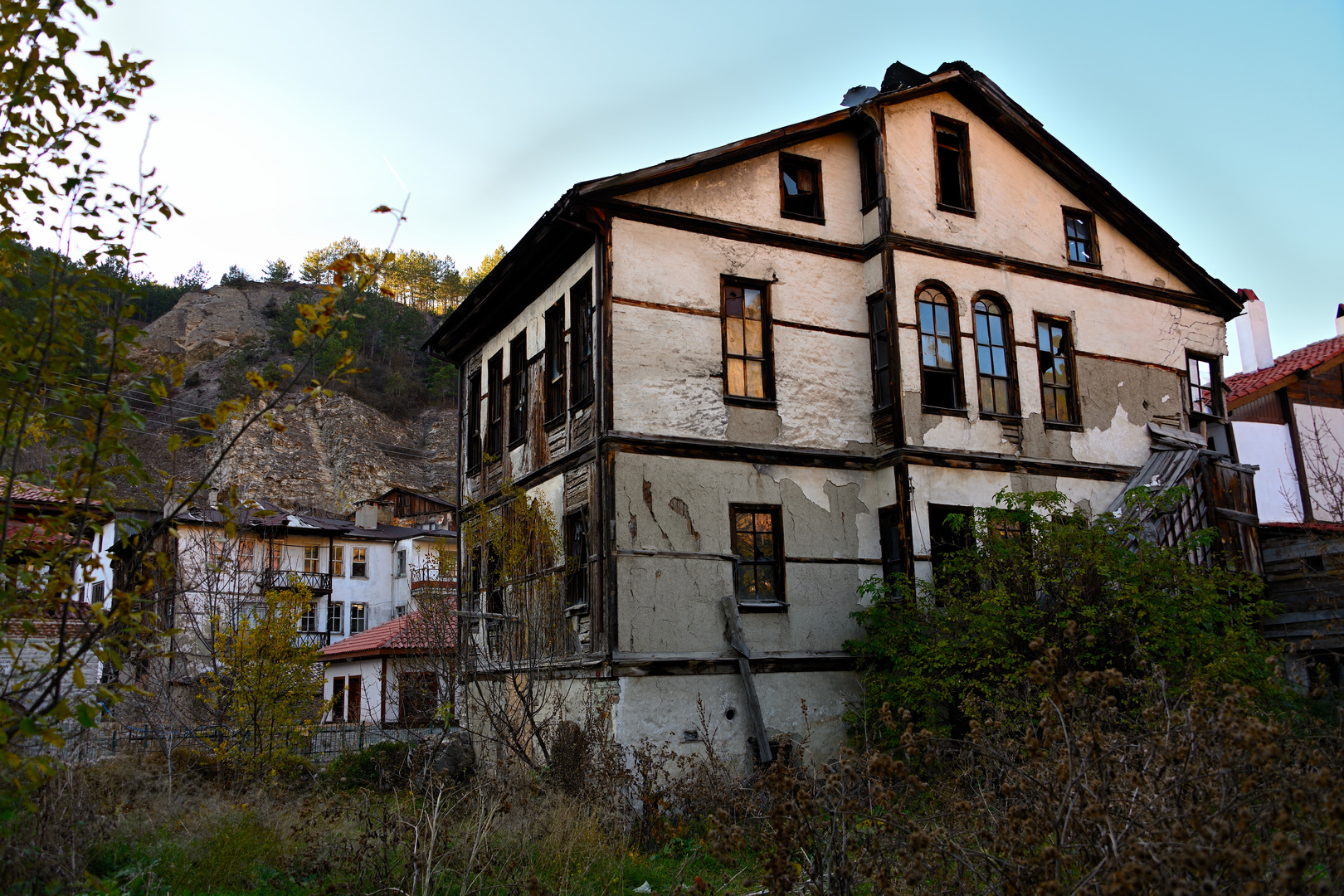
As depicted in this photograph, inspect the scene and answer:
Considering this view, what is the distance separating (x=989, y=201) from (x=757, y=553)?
697cm

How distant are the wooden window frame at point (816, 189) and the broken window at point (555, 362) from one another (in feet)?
11.9

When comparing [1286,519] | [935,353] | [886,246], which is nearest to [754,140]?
[886,246]

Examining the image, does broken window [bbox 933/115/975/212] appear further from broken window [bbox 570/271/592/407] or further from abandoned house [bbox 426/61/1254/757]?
broken window [bbox 570/271/592/407]

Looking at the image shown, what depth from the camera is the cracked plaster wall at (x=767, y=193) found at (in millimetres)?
13703

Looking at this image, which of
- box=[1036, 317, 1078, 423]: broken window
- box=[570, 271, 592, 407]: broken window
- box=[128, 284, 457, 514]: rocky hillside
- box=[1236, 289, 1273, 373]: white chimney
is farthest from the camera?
box=[128, 284, 457, 514]: rocky hillside

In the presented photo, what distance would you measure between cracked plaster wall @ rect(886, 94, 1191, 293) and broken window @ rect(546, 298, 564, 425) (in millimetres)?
5230

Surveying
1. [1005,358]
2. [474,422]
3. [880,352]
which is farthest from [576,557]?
[1005,358]

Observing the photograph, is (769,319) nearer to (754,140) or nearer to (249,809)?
(754,140)

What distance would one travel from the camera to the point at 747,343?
1386 centimetres

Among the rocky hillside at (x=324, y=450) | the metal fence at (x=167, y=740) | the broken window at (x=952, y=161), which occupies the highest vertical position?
the rocky hillside at (x=324, y=450)

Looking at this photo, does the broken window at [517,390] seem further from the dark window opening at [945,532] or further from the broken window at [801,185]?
the dark window opening at [945,532]

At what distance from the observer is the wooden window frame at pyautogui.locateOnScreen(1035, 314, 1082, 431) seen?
15133 millimetres

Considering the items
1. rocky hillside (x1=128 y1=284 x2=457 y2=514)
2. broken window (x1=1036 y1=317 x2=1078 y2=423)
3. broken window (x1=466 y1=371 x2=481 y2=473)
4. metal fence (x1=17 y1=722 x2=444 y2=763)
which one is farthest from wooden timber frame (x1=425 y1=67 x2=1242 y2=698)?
rocky hillside (x1=128 y1=284 x2=457 y2=514)

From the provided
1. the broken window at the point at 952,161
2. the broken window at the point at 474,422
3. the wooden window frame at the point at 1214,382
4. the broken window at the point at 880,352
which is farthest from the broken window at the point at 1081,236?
the broken window at the point at 474,422
